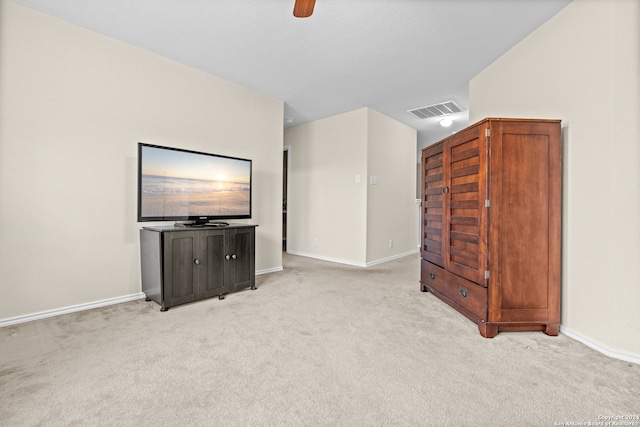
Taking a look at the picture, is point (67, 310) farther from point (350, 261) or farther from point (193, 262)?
point (350, 261)

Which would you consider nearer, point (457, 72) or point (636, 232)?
point (636, 232)

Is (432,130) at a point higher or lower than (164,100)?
higher

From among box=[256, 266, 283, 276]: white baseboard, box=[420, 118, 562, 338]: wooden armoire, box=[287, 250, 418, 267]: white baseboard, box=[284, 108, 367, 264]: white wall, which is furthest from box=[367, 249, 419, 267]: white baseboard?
box=[420, 118, 562, 338]: wooden armoire

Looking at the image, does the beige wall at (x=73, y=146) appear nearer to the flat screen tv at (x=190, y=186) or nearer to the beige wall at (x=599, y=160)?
the flat screen tv at (x=190, y=186)

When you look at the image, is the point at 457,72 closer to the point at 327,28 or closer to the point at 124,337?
the point at 327,28

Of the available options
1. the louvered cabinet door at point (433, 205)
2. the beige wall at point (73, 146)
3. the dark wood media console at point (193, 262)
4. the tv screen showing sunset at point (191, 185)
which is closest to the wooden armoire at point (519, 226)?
the louvered cabinet door at point (433, 205)

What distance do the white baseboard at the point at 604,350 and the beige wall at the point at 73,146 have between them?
142 inches

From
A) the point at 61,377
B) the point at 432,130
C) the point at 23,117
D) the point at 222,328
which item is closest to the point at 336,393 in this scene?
the point at 222,328

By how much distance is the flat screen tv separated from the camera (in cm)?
262

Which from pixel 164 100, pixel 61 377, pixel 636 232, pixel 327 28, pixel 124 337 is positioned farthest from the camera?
pixel 164 100

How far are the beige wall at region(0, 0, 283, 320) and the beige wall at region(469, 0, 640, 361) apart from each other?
11.0 ft

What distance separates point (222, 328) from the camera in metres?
2.09

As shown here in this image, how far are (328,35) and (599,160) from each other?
2214mm

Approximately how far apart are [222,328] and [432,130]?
516 cm
